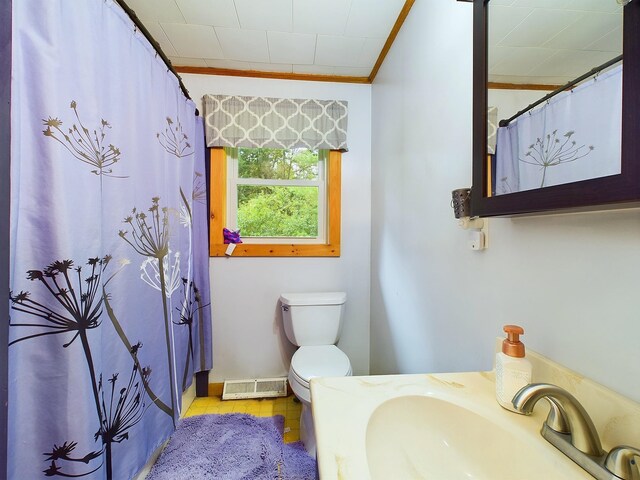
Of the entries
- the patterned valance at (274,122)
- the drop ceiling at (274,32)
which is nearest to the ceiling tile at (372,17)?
the drop ceiling at (274,32)

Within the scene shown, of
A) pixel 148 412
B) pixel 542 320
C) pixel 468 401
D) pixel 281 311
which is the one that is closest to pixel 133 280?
pixel 148 412

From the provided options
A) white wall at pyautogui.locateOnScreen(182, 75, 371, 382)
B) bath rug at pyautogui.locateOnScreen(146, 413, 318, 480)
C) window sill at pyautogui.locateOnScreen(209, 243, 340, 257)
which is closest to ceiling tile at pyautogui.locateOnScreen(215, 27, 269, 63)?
white wall at pyautogui.locateOnScreen(182, 75, 371, 382)

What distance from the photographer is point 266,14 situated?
1.36 metres

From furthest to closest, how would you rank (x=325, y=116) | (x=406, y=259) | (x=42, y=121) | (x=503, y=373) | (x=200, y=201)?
(x=325, y=116), (x=200, y=201), (x=406, y=259), (x=42, y=121), (x=503, y=373)

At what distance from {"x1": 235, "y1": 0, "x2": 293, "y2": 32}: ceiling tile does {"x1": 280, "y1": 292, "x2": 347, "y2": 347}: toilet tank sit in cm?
157

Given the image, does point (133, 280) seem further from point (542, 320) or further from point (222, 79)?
point (222, 79)

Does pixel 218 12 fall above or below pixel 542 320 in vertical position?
above

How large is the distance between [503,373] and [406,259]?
2.56ft

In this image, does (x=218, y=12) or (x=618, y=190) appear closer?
(x=618, y=190)

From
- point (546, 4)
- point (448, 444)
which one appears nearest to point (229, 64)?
point (546, 4)

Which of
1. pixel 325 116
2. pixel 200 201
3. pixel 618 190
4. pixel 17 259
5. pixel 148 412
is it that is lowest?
pixel 148 412

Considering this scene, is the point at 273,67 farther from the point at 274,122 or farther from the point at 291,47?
the point at 274,122

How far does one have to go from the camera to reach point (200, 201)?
5.70 feet

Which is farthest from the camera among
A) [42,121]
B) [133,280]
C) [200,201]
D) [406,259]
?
[200,201]
